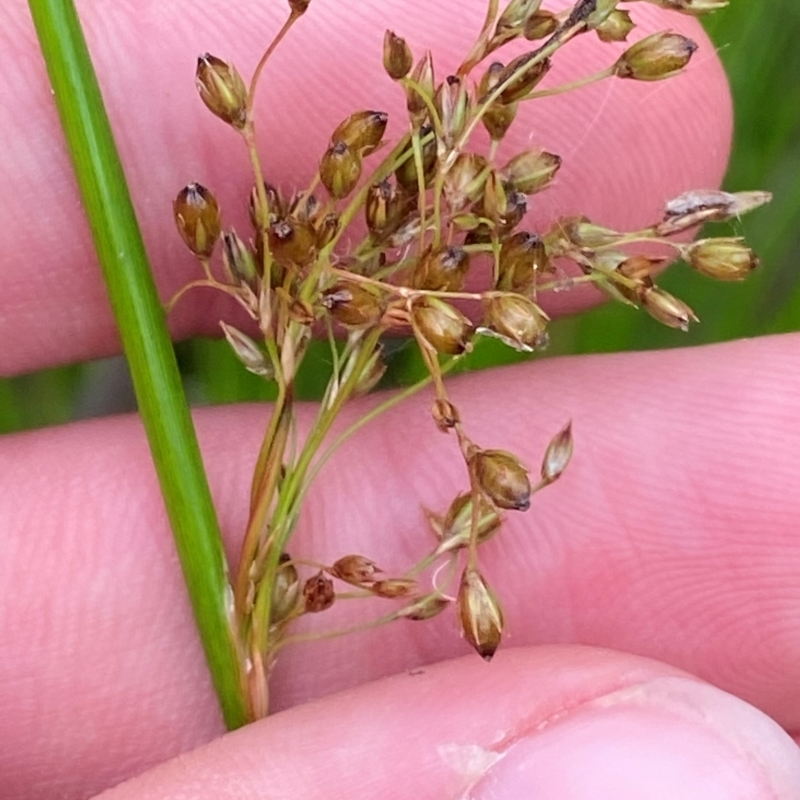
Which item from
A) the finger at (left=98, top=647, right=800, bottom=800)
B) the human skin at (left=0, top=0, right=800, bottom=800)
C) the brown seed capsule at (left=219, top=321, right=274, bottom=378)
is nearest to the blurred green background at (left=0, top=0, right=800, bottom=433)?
the human skin at (left=0, top=0, right=800, bottom=800)

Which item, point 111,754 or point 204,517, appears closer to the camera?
point 204,517

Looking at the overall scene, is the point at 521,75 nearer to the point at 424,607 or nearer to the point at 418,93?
the point at 418,93

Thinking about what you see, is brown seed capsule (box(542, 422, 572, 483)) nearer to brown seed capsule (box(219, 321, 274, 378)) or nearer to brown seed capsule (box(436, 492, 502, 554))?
brown seed capsule (box(436, 492, 502, 554))

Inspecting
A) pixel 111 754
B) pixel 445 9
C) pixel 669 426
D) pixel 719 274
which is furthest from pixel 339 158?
pixel 111 754

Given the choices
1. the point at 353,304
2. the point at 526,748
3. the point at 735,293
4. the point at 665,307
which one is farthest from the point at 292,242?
the point at 735,293

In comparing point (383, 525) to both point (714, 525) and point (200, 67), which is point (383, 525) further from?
point (200, 67)

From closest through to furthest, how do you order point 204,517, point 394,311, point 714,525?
point 394,311 → point 204,517 → point 714,525

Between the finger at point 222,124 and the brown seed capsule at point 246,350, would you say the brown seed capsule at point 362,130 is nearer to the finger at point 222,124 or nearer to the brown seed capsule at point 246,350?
the brown seed capsule at point 246,350
